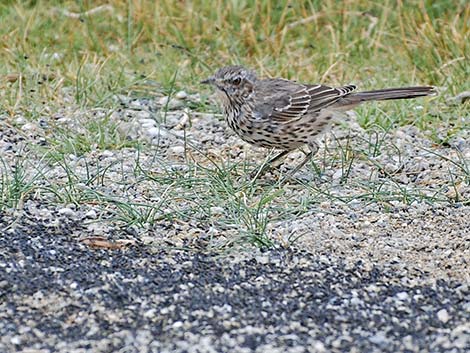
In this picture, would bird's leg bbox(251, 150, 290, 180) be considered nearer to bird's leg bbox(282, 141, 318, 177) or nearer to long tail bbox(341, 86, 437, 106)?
bird's leg bbox(282, 141, 318, 177)

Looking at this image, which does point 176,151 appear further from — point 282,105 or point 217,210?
point 217,210

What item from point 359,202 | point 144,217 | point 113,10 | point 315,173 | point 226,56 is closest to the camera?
point 144,217

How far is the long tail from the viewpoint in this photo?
7145 mm

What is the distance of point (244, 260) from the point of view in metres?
5.56

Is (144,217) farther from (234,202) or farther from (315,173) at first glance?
(315,173)

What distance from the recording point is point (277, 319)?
4.95 metres

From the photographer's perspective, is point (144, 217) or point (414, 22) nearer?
point (144, 217)

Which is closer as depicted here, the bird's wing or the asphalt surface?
the asphalt surface

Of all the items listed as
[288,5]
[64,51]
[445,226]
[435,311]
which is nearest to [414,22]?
[288,5]

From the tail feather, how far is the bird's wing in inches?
2.5

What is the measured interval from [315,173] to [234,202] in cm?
104

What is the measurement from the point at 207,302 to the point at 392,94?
2671 mm

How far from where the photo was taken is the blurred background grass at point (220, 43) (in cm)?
845

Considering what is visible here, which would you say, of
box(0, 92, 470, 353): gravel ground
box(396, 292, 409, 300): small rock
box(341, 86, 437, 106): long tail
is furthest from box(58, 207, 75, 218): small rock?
box(341, 86, 437, 106): long tail
